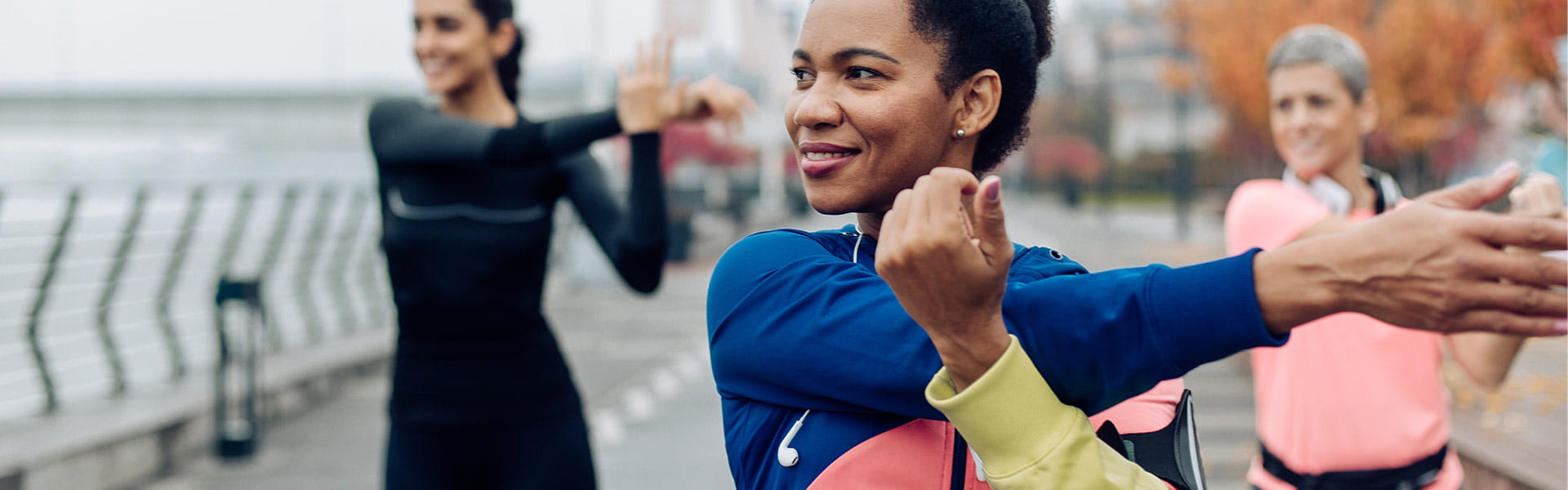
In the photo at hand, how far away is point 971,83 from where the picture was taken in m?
1.49

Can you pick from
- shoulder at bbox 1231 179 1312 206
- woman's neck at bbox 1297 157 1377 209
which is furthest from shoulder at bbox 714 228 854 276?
woman's neck at bbox 1297 157 1377 209

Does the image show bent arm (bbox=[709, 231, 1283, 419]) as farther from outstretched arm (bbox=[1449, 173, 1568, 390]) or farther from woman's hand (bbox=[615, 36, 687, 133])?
woman's hand (bbox=[615, 36, 687, 133])

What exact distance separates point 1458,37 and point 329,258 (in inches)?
457

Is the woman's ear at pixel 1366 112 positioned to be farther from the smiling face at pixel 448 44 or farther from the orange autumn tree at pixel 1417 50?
the orange autumn tree at pixel 1417 50

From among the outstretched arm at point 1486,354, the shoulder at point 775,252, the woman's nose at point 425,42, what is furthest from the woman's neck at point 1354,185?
the woman's nose at point 425,42

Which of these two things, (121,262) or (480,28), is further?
(121,262)

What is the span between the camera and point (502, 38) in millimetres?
3457

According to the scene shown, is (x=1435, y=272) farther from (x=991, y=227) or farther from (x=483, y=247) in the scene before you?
(x=483, y=247)

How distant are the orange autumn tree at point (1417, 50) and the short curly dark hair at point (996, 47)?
5508 mm

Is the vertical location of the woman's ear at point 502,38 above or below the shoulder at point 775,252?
below

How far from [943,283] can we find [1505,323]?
0.43 meters

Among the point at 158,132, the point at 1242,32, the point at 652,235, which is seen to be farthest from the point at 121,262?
the point at 158,132

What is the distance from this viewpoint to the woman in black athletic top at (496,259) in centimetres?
294

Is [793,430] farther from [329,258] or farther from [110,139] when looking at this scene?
[110,139]
